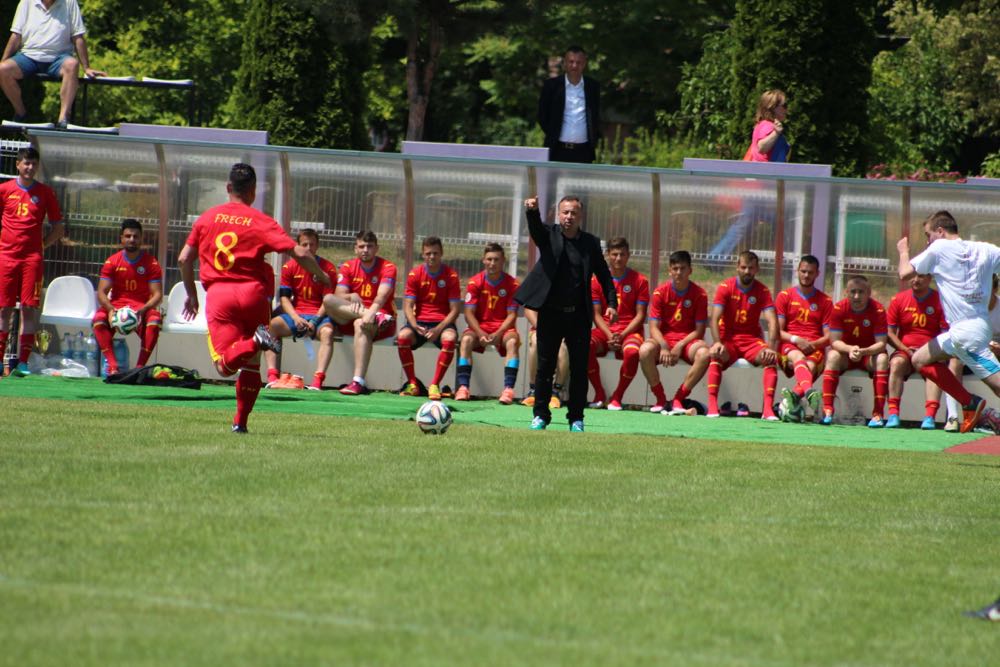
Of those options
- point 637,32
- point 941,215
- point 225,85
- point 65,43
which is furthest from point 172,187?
point 225,85

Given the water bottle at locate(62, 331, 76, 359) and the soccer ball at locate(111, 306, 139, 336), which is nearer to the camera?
the soccer ball at locate(111, 306, 139, 336)

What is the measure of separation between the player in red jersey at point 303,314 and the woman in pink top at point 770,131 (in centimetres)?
501

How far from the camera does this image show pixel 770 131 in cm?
1706

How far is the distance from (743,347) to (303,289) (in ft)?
16.1

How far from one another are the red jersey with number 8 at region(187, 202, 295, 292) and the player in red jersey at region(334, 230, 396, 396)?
5.28m

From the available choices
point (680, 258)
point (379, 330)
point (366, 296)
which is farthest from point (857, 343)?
point (366, 296)

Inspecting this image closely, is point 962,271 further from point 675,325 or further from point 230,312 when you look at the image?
point 230,312

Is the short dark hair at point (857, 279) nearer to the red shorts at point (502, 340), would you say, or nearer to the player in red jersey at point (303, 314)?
the red shorts at point (502, 340)

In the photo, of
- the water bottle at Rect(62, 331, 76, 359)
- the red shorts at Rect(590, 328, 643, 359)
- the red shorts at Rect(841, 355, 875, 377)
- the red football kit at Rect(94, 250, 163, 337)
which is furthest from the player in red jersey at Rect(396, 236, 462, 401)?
the red shorts at Rect(841, 355, 875, 377)

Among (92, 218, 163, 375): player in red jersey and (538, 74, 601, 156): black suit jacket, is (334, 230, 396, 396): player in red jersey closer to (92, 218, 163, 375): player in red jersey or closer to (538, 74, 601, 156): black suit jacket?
(92, 218, 163, 375): player in red jersey

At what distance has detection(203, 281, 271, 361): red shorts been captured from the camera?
35.6 ft

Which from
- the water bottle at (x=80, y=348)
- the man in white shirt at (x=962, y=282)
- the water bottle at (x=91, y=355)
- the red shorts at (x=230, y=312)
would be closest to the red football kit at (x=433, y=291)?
the water bottle at (x=91, y=355)

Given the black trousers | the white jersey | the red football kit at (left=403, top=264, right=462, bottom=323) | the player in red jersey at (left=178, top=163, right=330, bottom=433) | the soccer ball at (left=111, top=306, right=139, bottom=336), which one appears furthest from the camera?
the red football kit at (left=403, top=264, right=462, bottom=323)

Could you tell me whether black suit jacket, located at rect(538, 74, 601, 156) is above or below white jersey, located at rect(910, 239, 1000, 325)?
above
